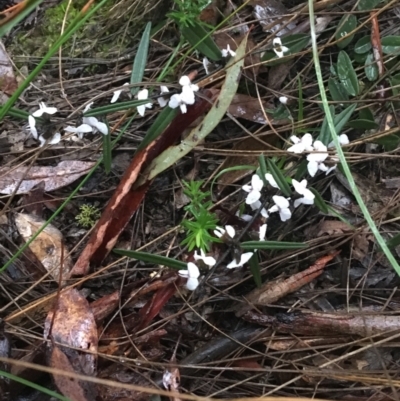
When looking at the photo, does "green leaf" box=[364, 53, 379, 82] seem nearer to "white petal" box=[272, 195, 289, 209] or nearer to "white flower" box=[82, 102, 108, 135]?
"white petal" box=[272, 195, 289, 209]

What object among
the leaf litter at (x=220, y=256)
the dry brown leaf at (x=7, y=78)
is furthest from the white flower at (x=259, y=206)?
the dry brown leaf at (x=7, y=78)

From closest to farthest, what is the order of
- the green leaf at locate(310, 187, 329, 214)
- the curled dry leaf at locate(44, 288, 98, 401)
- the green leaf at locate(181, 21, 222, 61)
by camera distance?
the curled dry leaf at locate(44, 288, 98, 401), the green leaf at locate(310, 187, 329, 214), the green leaf at locate(181, 21, 222, 61)

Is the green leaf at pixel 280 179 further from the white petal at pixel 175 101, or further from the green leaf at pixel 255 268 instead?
the white petal at pixel 175 101

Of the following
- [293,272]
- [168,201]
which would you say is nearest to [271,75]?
[168,201]

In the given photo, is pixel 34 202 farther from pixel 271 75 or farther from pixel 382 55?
pixel 382 55

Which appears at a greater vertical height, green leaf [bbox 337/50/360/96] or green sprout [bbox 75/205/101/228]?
green leaf [bbox 337/50/360/96]

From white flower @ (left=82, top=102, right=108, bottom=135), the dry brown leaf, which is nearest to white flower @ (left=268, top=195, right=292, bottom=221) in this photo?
white flower @ (left=82, top=102, right=108, bottom=135)
